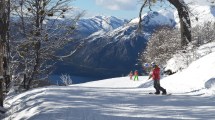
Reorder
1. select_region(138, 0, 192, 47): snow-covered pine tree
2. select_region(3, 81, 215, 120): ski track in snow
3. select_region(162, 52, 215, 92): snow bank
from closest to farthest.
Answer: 1. select_region(3, 81, 215, 120): ski track in snow
2. select_region(162, 52, 215, 92): snow bank
3. select_region(138, 0, 192, 47): snow-covered pine tree

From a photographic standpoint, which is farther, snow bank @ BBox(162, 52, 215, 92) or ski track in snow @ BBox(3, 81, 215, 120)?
snow bank @ BBox(162, 52, 215, 92)

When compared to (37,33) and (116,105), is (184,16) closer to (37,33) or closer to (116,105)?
(37,33)

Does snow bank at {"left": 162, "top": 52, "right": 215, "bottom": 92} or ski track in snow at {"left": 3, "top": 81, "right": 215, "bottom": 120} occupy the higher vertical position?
snow bank at {"left": 162, "top": 52, "right": 215, "bottom": 92}

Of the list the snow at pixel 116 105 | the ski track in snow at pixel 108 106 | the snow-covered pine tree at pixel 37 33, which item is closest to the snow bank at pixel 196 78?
the snow at pixel 116 105

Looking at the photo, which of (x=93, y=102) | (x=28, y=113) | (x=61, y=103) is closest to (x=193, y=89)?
(x=93, y=102)

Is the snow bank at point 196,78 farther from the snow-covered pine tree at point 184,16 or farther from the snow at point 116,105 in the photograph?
the snow-covered pine tree at point 184,16

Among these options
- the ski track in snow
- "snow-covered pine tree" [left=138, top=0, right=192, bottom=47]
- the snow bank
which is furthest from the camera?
"snow-covered pine tree" [left=138, top=0, right=192, bottom=47]

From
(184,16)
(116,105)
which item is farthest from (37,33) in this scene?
(184,16)

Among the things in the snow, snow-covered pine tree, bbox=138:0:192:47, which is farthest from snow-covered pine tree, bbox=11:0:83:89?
snow-covered pine tree, bbox=138:0:192:47

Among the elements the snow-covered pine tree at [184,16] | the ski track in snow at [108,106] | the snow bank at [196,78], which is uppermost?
the snow-covered pine tree at [184,16]

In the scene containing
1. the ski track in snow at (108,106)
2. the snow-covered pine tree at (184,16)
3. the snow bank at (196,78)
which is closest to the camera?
the ski track in snow at (108,106)

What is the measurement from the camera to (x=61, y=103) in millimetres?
14938

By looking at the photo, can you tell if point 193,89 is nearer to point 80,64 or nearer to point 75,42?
point 75,42

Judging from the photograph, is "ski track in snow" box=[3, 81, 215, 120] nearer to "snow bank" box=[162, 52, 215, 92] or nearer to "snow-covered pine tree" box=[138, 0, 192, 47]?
"snow bank" box=[162, 52, 215, 92]
